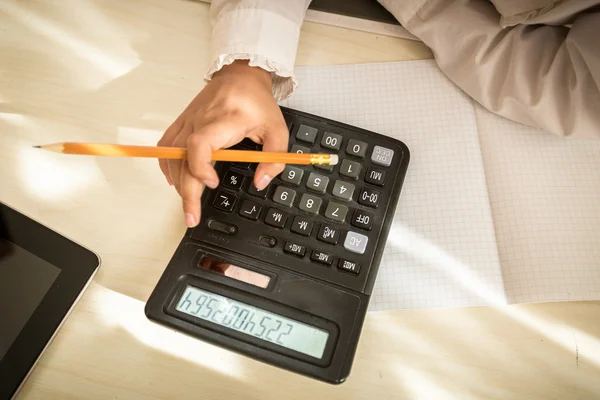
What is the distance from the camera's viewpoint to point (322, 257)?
1.28 ft

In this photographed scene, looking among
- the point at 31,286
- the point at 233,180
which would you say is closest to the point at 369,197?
the point at 233,180

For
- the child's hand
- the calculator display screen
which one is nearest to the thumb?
the child's hand

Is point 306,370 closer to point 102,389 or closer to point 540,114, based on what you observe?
point 102,389

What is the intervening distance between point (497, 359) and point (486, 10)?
0.34 meters

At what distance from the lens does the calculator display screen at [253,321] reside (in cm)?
37

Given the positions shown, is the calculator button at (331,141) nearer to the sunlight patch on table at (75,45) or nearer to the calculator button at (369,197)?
the calculator button at (369,197)

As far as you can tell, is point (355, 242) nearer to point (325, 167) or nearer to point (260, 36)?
point (325, 167)

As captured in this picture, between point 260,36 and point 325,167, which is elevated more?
point 260,36

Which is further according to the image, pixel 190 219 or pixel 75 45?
pixel 75 45

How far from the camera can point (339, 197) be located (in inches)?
16.1

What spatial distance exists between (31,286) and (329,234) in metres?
0.26

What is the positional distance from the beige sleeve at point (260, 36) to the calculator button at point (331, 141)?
0.08 m

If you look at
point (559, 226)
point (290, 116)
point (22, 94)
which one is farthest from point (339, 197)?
point (22, 94)

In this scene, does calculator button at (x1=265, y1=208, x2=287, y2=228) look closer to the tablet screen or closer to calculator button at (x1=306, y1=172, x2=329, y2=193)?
calculator button at (x1=306, y1=172, x2=329, y2=193)
